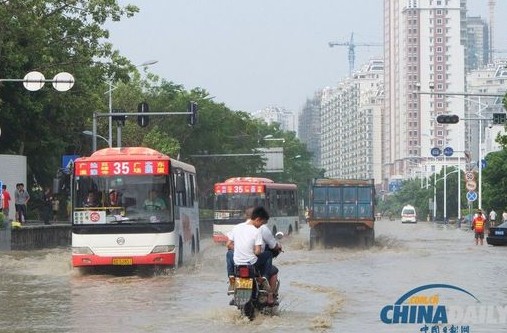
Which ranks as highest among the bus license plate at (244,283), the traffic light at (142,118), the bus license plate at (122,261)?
the traffic light at (142,118)

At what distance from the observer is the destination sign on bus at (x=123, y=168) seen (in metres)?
27.3

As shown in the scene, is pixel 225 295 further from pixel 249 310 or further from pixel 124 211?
pixel 124 211

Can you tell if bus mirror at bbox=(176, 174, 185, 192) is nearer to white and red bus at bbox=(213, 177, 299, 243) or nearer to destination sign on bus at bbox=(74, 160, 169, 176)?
destination sign on bus at bbox=(74, 160, 169, 176)

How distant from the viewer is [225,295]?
21.8 meters

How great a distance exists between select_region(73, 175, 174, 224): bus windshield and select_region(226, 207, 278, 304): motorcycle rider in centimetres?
1013

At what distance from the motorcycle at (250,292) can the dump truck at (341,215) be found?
1016 inches

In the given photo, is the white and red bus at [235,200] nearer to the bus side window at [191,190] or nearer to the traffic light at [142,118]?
the traffic light at [142,118]

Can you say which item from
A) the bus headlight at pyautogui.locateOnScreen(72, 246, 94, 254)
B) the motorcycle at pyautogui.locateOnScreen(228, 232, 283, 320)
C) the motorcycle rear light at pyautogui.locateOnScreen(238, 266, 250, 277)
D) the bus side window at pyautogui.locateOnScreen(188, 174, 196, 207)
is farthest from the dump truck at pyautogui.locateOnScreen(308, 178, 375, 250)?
the motorcycle rear light at pyautogui.locateOnScreen(238, 266, 250, 277)

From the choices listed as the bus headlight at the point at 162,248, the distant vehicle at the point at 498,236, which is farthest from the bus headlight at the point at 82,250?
the distant vehicle at the point at 498,236

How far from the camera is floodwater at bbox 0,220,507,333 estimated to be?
16.5 meters

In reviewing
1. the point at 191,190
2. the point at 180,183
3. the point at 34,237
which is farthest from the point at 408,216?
the point at 180,183

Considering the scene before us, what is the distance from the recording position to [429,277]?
2700 centimetres

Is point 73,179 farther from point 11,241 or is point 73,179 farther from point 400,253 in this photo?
point 400,253

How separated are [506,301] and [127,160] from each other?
402 inches
